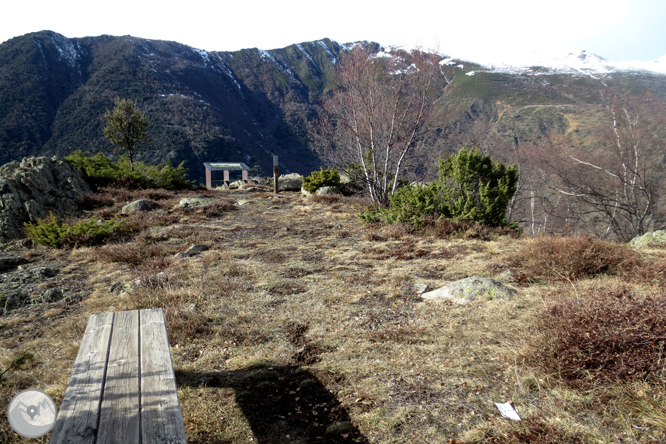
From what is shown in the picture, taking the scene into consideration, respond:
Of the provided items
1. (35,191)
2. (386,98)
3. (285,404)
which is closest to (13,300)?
(285,404)

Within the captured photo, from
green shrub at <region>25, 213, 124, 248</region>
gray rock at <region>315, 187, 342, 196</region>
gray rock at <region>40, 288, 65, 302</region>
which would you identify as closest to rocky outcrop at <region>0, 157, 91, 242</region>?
green shrub at <region>25, 213, 124, 248</region>

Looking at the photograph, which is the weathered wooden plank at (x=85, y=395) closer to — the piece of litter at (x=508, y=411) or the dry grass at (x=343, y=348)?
the dry grass at (x=343, y=348)

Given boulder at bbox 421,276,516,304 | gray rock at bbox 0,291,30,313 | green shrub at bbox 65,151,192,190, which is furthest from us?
green shrub at bbox 65,151,192,190

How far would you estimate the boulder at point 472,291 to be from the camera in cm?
454

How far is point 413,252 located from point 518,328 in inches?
148

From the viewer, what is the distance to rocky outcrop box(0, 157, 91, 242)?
30.0 ft

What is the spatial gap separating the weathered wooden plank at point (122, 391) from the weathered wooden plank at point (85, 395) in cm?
4

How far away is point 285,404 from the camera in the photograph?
2.79 meters

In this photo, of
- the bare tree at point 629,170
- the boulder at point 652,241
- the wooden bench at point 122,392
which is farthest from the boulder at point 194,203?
the bare tree at point 629,170

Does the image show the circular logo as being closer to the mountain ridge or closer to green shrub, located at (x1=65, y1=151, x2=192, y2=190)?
the mountain ridge

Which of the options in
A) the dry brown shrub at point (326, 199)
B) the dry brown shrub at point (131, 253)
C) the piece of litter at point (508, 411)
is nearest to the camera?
the piece of litter at point (508, 411)

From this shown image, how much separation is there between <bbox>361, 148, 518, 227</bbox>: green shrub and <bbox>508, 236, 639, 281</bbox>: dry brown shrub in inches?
121

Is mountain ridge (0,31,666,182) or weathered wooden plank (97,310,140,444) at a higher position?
mountain ridge (0,31,666,182)

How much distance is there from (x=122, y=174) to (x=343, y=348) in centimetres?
1655
